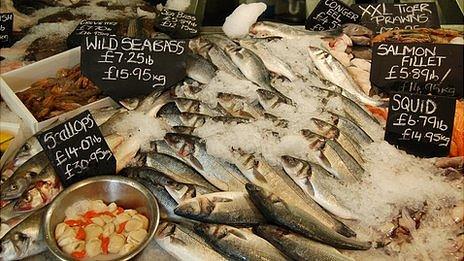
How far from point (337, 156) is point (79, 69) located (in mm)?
1429

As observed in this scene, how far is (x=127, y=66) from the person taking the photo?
2.64 m

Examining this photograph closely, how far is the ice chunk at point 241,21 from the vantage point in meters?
3.07

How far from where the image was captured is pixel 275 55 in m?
2.88

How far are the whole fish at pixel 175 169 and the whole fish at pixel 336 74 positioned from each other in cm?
90

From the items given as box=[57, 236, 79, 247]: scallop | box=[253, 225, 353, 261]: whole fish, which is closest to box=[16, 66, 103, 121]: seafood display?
box=[57, 236, 79, 247]: scallop

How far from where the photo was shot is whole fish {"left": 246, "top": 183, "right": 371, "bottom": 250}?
1938mm

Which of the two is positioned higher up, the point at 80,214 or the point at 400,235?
the point at 400,235

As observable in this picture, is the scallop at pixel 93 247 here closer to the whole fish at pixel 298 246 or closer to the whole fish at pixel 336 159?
the whole fish at pixel 298 246

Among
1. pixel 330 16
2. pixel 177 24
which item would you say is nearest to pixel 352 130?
pixel 330 16

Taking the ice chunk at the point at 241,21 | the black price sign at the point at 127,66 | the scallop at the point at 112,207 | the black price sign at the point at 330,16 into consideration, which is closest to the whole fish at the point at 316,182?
the scallop at the point at 112,207

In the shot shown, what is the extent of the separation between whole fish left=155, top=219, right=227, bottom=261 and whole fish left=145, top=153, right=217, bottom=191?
0.23 metres

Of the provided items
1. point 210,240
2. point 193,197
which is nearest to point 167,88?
point 193,197

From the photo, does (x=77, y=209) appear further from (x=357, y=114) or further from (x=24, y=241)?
(x=357, y=114)

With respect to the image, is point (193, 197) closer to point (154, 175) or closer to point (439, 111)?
point (154, 175)
